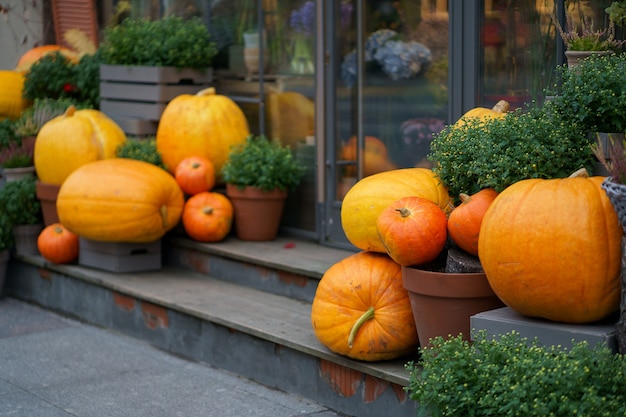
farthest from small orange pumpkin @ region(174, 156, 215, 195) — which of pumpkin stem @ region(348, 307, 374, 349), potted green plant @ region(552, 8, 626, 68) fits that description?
potted green plant @ region(552, 8, 626, 68)

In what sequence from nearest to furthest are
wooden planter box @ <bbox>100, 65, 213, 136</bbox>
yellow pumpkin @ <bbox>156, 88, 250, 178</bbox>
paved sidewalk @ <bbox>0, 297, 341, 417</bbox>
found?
paved sidewalk @ <bbox>0, 297, 341, 417</bbox> → yellow pumpkin @ <bbox>156, 88, 250, 178</bbox> → wooden planter box @ <bbox>100, 65, 213, 136</bbox>

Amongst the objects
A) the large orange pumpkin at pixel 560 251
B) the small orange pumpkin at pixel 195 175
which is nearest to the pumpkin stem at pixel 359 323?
the large orange pumpkin at pixel 560 251

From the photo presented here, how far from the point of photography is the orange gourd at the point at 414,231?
4469 millimetres

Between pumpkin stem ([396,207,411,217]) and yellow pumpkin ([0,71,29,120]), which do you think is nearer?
pumpkin stem ([396,207,411,217])

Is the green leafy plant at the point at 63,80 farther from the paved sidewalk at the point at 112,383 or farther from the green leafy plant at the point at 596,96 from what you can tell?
the green leafy plant at the point at 596,96

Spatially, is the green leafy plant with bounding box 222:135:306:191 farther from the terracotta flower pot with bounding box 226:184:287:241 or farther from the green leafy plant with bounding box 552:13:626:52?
the green leafy plant with bounding box 552:13:626:52

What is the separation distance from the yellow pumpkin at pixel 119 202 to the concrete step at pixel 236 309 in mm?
319

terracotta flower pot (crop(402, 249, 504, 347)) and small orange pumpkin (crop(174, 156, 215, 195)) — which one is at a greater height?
small orange pumpkin (crop(174, 156, 215, 195))

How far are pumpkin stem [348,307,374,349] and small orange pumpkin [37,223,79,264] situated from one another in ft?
10.4

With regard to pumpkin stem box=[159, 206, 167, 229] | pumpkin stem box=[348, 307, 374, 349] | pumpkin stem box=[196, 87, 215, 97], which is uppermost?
pumpkin stem box=[196, 87, 215, 97]

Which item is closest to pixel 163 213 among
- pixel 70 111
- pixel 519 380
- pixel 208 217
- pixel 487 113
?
pixel 208 217

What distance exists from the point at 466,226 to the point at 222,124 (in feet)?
10.9

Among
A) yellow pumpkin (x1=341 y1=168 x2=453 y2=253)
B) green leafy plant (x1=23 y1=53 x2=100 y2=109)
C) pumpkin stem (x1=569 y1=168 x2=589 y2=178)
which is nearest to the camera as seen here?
pumpkin stem (x1=569 y1=168 x2=589 y2=178)

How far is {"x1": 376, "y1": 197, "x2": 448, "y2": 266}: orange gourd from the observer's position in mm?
4469
